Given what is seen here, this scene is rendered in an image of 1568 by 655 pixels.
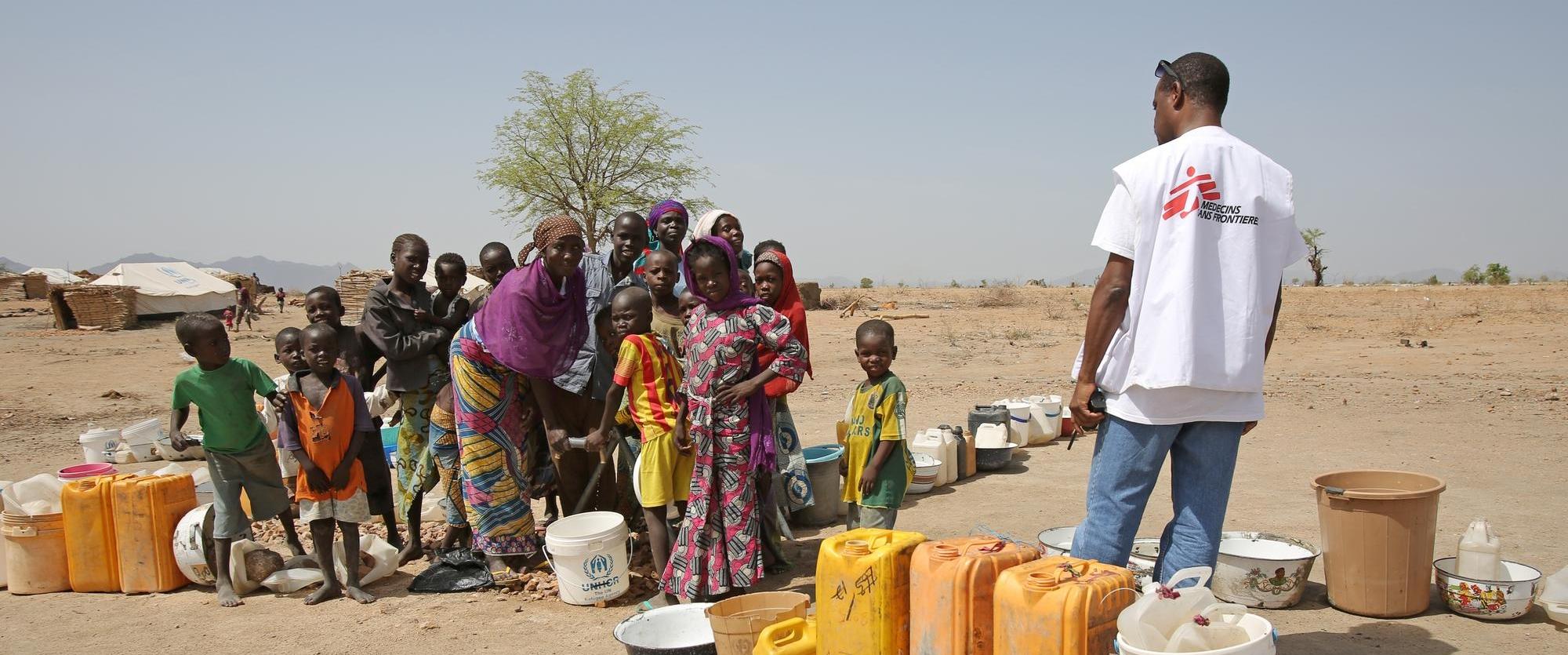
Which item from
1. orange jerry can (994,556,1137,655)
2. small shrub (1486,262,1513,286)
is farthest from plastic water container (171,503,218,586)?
small shrub (1486,262,1513,286)

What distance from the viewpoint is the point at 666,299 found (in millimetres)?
Result: 4664

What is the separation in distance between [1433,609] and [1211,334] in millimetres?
2166

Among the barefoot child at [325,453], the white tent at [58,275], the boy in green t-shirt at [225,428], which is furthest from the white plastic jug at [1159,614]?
the white tent at [58,275]

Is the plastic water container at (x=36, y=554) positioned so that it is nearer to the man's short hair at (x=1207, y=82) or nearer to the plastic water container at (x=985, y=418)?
the man's short hair at (x=1207, y=82)

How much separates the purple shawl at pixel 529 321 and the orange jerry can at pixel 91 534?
2081 millimetres

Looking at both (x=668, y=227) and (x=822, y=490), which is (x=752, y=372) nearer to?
(x=668, y=227)

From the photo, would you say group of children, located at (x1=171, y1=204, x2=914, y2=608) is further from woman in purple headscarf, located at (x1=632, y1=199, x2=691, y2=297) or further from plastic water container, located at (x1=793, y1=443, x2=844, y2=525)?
plastic water container, located at (x1=793, y1=443, x2=844, y2=525)

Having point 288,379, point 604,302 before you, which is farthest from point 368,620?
point 604,302

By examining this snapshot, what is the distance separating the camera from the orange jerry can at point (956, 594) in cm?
Result: 251

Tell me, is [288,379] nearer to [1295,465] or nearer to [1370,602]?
[1370,602]

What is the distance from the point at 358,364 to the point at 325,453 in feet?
2.42

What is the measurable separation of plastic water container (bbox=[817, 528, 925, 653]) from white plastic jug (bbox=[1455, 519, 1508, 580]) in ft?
8.15

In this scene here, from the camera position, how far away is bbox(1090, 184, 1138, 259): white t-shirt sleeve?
9.10ft

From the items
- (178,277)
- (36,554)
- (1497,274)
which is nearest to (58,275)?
(178,277)
